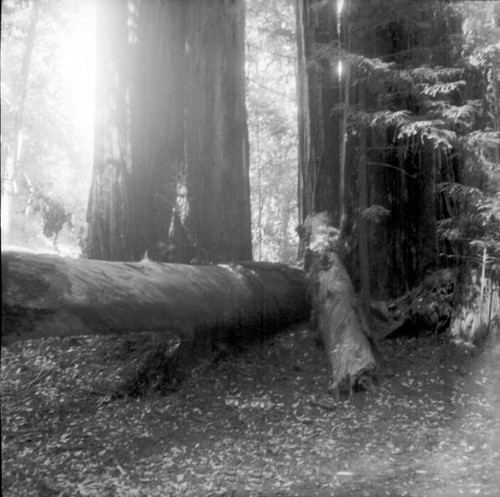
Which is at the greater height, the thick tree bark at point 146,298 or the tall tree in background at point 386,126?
the tall tree in background at point 386,126

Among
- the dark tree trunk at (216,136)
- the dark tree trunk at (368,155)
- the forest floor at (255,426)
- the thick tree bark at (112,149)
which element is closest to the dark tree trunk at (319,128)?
the dark tree trunk at (368,155)

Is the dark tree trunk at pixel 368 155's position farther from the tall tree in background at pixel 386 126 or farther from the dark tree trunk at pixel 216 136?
the dark tree trunk at pixel 216 136

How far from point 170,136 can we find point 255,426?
3.87 meters

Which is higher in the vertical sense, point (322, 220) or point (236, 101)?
point (236, 101)

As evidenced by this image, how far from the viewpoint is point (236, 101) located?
340 inches

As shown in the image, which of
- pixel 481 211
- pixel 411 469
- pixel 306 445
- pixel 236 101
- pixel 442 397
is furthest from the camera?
pixel 236 101

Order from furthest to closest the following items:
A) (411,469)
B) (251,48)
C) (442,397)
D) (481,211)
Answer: (251,48) < (481,211) < (442,397) < (411,469)

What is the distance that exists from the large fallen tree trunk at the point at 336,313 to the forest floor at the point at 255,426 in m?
0.20

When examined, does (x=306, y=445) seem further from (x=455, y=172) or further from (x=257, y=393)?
(x=455, y=172)

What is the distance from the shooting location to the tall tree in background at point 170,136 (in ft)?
25.8

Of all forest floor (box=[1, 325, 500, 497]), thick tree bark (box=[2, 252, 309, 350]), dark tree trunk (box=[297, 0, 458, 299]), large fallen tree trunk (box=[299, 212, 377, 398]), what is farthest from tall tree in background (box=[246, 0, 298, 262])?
forest floor (box=[1, 325, 500, 497])

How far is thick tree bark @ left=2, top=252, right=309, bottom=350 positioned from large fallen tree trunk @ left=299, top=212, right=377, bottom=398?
465 millimetres

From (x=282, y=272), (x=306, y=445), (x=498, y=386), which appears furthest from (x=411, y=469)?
(x=282, y=272)

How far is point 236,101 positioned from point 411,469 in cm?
530
